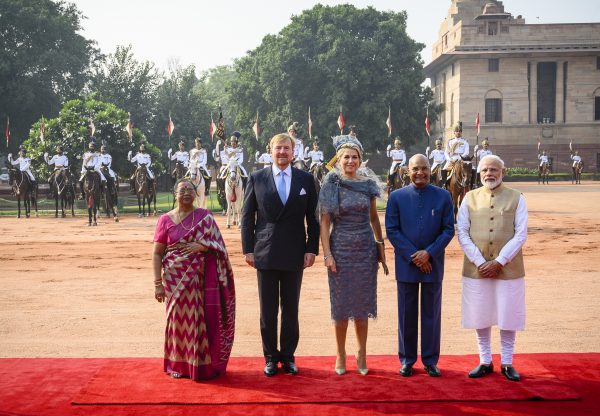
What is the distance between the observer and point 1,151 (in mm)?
46688

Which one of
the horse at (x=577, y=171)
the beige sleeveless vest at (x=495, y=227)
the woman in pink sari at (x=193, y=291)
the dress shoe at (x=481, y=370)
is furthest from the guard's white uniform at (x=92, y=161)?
the horse at (x=577, y=171)

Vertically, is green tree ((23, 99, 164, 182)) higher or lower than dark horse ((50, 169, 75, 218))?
higher

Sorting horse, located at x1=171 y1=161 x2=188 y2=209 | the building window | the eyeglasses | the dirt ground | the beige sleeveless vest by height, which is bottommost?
the dirt ground

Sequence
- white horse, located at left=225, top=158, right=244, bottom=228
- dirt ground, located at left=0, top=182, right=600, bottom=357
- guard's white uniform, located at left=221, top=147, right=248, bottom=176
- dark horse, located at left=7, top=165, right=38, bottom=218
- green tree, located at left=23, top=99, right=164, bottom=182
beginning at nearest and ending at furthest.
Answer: dirt ground, located at left=0, top=182, right=600, bottom=357
white horse, located at left=225, top=158, right=244, bottom=228
guard's white uniform, located at left=221, top=147, right=248, bottom=176
dark horse, located at left=7, top=165, right=38, bottom=218
green tree, located at left=23, top=99, right=164, bottom=182

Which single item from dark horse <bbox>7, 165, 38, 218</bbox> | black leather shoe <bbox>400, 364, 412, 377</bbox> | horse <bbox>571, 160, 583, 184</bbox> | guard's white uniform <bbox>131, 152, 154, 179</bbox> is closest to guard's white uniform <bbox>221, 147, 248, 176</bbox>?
guard's white uniform <bbox>131, 152, 154, 179</bbox>

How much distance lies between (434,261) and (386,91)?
141 ft

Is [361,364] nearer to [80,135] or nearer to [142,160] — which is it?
[142,160]

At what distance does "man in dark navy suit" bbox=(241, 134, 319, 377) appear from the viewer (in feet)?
20.4

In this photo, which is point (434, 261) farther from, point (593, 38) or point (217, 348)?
point (593, 38)

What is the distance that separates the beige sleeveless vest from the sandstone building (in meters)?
52.6

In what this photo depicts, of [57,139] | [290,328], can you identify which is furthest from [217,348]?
[57,139]

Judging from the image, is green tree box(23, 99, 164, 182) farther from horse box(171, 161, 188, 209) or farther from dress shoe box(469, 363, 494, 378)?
dress shoe box(469, 363, 494, 378)

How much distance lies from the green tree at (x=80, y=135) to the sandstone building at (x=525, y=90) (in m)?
32.9

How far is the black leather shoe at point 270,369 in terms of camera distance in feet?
20.0
